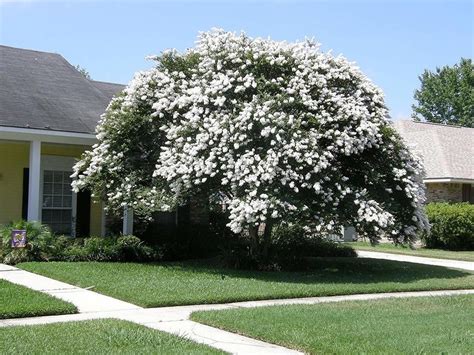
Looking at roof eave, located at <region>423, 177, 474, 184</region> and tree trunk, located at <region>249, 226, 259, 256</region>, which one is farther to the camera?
roof eave, located at <region>423, 177, 474, 184</region>

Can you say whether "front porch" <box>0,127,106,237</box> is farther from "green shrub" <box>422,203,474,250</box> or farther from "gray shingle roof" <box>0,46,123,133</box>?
"green shrub" <box>422,203,474,250</box>

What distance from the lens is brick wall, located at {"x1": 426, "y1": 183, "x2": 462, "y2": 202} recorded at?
2725 cm

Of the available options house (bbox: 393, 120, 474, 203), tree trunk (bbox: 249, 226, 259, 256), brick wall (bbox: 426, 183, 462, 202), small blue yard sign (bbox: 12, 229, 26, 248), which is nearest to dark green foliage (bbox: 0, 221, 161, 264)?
small blue yard sign (bbox: 12, 229, 26, 248)

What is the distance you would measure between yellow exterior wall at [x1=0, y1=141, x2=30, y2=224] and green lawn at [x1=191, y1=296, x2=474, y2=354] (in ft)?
34.1

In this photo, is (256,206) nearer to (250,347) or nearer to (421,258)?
(250,347)

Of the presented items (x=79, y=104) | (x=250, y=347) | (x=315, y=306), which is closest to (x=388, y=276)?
(x=315, y=306)

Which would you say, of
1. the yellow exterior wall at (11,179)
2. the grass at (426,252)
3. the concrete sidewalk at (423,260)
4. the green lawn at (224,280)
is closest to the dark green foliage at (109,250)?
the green lawn at (224,280)

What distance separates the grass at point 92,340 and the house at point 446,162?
19.7 metres

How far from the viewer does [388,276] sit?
13.8 m

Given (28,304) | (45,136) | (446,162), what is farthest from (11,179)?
(446,162)

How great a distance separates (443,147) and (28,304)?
23708 mm

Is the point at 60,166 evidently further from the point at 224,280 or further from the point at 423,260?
the point at 423,260

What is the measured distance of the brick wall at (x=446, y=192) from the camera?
→ 89.4 ft

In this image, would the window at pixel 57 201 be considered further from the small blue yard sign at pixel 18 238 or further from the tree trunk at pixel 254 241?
the tree trunk at pixel 254 241
